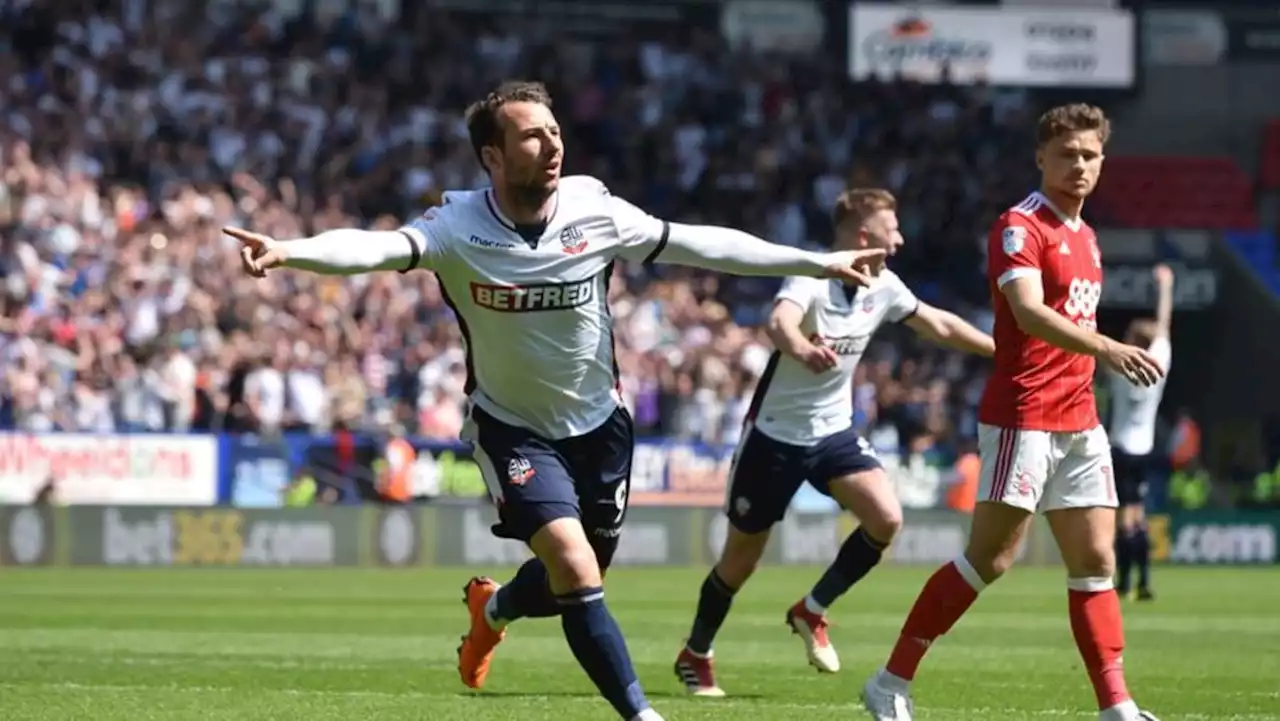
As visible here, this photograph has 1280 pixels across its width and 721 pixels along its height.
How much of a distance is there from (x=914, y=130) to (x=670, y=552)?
13.5 meters

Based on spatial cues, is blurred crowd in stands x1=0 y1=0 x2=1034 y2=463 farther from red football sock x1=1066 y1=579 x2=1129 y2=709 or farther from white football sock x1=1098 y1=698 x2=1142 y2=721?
white football sock x1=1098 y1=698 x2=1142 y2=721

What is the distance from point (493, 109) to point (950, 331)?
4.25 meters

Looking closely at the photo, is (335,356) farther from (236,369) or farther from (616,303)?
(616,303)

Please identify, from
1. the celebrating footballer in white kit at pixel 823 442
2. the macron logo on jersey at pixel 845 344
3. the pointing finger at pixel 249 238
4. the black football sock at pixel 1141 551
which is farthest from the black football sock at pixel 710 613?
the black football sock at pixel 1141 551

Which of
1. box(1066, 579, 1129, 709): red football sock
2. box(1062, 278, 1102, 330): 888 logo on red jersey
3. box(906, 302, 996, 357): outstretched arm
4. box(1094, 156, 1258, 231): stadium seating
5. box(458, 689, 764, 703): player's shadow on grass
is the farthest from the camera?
box(1094, 156, 1258, 231): stadium seating

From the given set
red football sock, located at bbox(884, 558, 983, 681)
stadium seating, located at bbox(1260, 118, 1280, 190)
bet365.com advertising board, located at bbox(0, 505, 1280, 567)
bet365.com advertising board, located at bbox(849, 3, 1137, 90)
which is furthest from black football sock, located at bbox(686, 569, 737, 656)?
stadium seating, located at bbox(1260, 118, 1280, 190)

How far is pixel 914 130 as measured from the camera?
4112 cm

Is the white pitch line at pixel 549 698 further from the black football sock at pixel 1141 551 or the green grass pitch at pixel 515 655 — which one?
the black football sock at pixel 1141 551

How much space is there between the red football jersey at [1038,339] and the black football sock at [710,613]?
3.13 meters

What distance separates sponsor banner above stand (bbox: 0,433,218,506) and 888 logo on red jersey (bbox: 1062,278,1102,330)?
19922mm

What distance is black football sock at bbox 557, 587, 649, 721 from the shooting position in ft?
27.9

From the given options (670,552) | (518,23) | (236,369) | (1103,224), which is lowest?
(670,552)

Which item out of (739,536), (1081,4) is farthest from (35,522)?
(1081,4)

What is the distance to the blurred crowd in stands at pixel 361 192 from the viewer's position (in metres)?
29.0
